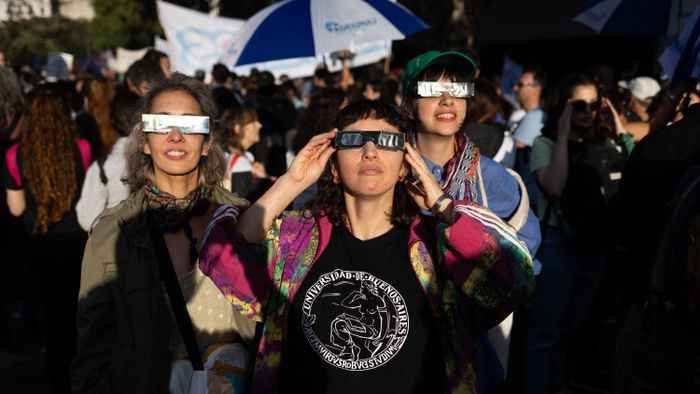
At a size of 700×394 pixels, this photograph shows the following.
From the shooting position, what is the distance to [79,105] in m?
7.61

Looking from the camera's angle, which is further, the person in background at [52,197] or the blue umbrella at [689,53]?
the person in background at [52,197]

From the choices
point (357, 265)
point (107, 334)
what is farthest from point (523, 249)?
point (107, 334)

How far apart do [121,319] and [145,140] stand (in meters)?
0.79

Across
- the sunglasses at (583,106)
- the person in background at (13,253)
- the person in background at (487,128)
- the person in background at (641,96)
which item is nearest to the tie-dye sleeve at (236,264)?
the person in background at (487,128)

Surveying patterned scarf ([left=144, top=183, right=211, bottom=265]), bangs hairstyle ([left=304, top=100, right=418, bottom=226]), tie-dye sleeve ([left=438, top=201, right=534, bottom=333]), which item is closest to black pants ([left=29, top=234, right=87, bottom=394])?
patterned scarf ([left=144, top=183, right=211, bottom=265])

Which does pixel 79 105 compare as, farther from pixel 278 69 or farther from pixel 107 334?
pixel 107 334

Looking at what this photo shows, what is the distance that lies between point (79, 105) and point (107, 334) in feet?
18.1

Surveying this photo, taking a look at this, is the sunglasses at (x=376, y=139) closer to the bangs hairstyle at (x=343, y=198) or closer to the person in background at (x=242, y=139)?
the bangs hairstyle at (x=343, y=198)

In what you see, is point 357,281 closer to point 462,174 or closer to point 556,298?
point 462,174

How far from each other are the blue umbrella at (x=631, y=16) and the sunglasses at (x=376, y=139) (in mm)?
4112

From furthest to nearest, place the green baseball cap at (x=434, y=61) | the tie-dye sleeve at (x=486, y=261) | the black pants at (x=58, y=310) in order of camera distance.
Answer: the black pants at (x=58, y=310) < the green baseball cap at (x=434, y=61) < the tie-dye sleeve at (x=486, y=261)

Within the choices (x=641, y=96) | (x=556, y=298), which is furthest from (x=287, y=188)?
(x=641, y=96)

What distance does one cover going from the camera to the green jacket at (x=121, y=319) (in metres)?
2.62

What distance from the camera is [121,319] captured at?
265 centimetres
